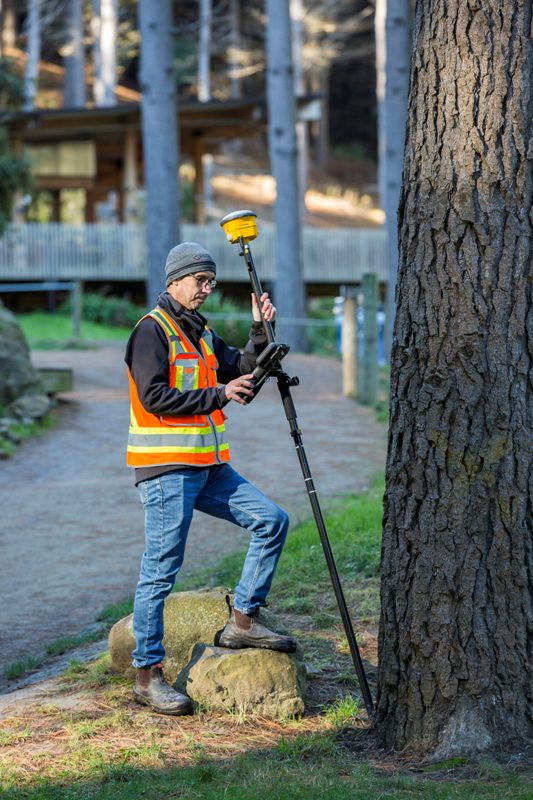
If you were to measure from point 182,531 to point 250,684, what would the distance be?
73 centimetres

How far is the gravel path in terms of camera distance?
7961 millimetres

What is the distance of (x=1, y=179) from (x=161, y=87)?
3570 millimetres

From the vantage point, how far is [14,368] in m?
14.8

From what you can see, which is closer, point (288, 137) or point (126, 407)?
point (126, 407)

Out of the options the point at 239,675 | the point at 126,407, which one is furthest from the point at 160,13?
the point at 239,675

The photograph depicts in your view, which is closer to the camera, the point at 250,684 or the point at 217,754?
the point at 217,754

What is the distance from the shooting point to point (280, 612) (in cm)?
682

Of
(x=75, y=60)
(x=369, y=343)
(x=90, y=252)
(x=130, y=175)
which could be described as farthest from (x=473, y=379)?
(x=75, y=60)

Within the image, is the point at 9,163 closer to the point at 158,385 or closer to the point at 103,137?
the point at 103,137

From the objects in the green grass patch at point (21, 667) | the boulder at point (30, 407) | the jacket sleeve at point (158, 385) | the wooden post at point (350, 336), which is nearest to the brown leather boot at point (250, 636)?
the jacket sleeve at point (158, 385)

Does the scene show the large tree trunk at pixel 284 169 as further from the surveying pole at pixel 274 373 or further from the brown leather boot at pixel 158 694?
the brown leather boot at pixel 158 694

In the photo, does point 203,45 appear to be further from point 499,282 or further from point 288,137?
point 499,282

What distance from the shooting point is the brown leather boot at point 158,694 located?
17.0 ft

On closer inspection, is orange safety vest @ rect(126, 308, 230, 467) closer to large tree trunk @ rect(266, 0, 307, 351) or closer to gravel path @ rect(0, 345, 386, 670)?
gravel path @ rect(0, 345, 386, 670)
